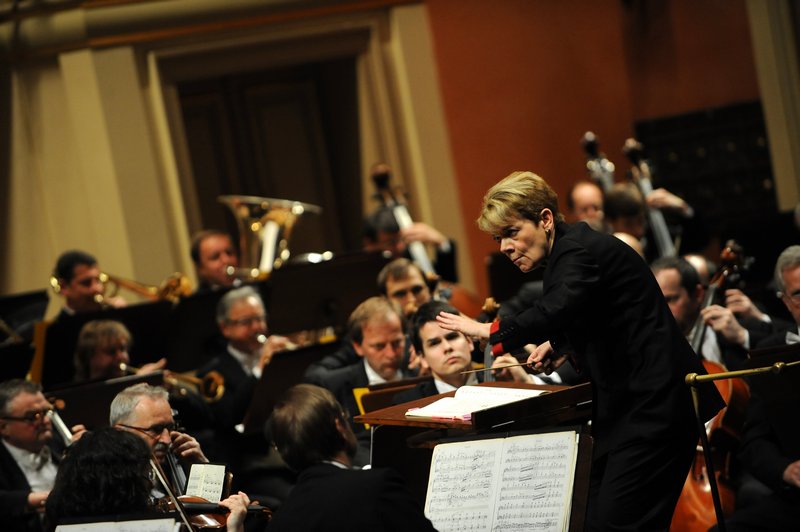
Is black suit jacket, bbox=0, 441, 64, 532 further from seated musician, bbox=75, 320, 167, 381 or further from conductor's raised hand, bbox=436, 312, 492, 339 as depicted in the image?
conductor's raised hand, bbox=436, 312, 492, 339

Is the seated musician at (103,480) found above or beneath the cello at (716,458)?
above

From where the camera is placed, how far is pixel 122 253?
25.2 feet

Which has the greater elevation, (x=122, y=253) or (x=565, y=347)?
(x=122, y=253)

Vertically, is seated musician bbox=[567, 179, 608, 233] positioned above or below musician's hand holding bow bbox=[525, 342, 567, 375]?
above

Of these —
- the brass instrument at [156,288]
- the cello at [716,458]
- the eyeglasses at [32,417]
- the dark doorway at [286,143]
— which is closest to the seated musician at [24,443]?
the eyeglasses at [32,417]

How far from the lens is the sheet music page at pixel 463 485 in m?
3.30

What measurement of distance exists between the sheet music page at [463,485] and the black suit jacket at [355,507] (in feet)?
0.77

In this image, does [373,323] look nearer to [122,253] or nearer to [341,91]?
[122,253]

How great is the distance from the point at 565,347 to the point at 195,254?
12.5 ft

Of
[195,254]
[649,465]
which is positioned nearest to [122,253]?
[195,254]

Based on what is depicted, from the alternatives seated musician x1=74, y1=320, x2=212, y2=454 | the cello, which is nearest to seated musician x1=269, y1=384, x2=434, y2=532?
the cello

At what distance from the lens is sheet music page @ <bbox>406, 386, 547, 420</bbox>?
11.0ft

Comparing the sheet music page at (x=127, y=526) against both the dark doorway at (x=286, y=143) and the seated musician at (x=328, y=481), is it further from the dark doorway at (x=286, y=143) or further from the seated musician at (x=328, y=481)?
Result: the dark doorway at (x=286, y=143)

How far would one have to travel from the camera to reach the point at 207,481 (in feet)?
11.9
